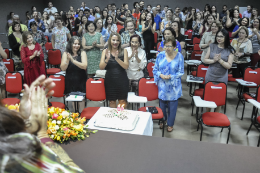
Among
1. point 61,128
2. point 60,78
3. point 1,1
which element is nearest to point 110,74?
point 60,78

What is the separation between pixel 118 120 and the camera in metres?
2.62

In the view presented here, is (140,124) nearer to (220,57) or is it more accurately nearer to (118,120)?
(118,120)

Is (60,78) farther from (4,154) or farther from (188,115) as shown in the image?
(4,154)

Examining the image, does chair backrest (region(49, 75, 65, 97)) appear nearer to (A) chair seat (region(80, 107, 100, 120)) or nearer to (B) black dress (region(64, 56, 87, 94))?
(B) black dress (region(64, 56, 87, 94))

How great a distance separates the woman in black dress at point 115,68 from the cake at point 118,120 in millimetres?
1016

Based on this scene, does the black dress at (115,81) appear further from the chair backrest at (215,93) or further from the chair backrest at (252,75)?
the chair backrest at (252,75)

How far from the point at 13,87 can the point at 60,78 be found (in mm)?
1037

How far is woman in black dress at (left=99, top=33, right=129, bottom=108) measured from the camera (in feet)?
12.1

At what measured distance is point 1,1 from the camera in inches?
412

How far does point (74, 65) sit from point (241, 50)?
13.2 ft

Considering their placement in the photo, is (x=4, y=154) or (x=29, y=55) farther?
(x=29, y=55)

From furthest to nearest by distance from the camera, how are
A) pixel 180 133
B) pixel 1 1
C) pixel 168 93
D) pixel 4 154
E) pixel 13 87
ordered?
pixel 1 1 → pixel 13 87 → pixel 180 133 → pixel 168 93 → pixel 4 154

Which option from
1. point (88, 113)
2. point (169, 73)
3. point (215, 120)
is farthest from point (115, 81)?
point (215, 120)

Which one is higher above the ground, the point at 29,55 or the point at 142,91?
the point at 29,55
